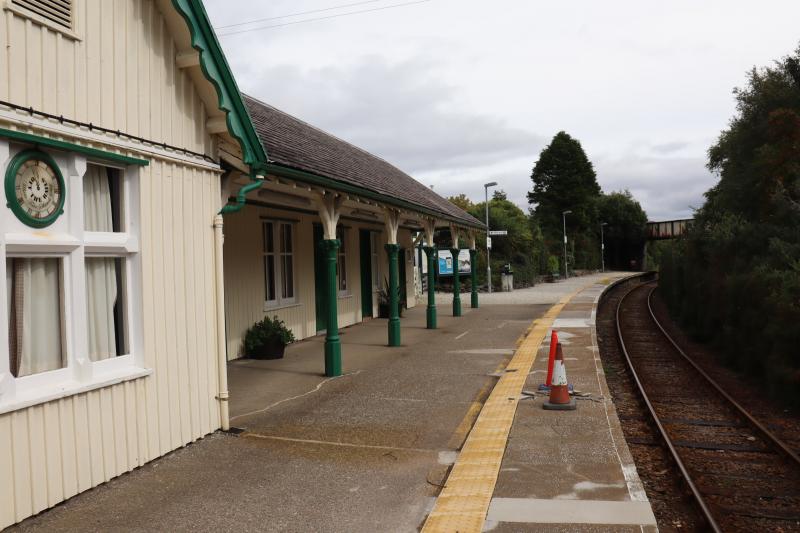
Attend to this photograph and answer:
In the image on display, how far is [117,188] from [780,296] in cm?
838

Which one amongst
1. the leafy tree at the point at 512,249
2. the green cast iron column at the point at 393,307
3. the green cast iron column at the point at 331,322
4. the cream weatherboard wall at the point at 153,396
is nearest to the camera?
the cream weatherboard wall at the point at 153,396

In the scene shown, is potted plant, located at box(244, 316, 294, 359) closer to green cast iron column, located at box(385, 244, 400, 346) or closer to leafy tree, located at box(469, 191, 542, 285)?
green cast iron column, located at box(385, 244, 400, 346)

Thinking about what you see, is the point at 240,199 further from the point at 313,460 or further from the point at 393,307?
the point at 393,307

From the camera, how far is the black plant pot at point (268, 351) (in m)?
10.8

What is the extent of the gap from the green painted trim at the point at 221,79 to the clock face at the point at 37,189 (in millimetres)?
1908

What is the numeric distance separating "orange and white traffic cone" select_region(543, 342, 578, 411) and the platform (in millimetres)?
96

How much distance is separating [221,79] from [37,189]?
2.23 m

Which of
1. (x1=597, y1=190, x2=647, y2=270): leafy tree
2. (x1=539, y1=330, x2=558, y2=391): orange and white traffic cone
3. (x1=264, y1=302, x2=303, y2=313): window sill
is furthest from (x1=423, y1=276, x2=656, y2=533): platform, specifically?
(x1=597, y1=190, x2=647, y2=270): leafy tree

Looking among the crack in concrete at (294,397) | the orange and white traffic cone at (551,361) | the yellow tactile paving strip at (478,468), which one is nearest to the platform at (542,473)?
the yellow tactile paving strip at (478,468)

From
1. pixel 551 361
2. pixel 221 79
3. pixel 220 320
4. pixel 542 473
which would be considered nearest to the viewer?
pixel 542 473

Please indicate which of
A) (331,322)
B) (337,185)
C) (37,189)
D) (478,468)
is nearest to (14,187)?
(37,189)

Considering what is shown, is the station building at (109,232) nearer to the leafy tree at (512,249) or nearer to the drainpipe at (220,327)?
the drainpipe at (220,327)

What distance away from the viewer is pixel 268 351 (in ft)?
35.5

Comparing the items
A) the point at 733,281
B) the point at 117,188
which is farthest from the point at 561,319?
the point at 117,188
